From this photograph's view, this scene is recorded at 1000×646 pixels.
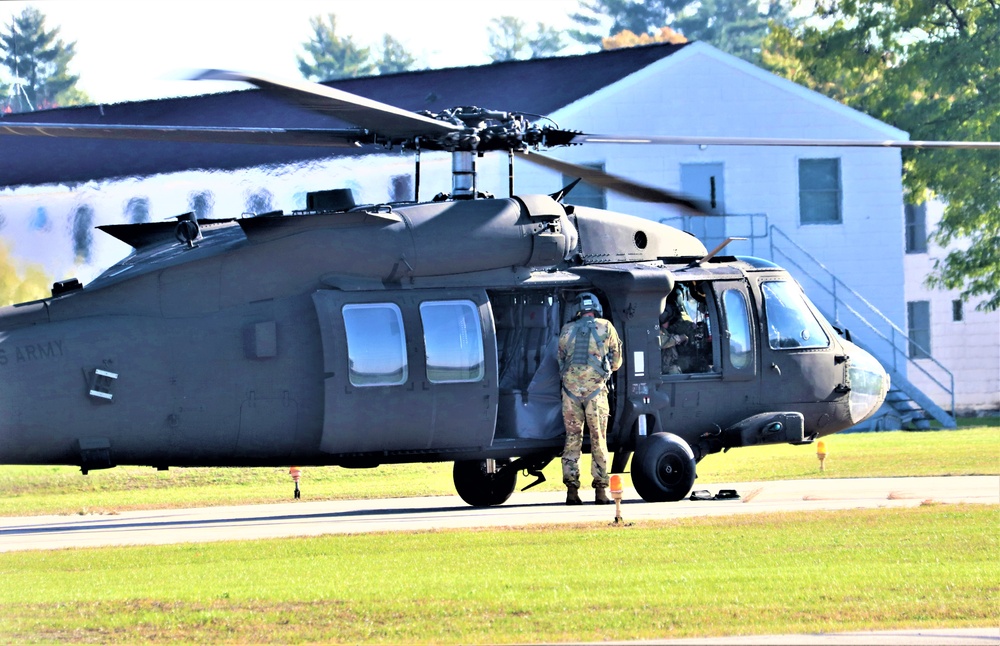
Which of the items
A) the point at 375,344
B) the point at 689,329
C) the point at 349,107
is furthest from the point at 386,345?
the point at 689,329

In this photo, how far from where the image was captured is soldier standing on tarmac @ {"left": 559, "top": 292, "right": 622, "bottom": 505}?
18750 mm

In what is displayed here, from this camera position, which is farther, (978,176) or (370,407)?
(978,176)

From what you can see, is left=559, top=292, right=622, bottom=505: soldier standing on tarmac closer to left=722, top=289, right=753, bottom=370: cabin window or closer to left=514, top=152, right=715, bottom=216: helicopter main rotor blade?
left=514, top=152, right=715, bottom=216: helicopter main rotor blade

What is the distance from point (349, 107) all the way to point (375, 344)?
3317mm

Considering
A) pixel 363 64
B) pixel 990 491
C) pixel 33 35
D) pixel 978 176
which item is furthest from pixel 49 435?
pixel 363 64

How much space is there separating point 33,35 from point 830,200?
33585mm

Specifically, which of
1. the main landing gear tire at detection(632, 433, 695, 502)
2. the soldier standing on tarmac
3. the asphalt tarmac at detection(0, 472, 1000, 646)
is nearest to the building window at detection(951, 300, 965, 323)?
the asphalt tarmac at detection(0, 472, 1000, 646)

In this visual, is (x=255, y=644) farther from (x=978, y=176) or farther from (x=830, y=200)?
(x=978, y=176)

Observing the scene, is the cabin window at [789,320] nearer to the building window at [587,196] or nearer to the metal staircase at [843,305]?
the building window at [587,196]

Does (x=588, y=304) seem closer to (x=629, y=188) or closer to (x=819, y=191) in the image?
(x=629, y=188)

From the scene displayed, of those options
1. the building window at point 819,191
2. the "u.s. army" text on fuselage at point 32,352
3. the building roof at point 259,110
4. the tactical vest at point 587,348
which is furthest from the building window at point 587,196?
the "u.s. army" text on fuselage at point 32,352

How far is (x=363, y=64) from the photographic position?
10169 centimetres

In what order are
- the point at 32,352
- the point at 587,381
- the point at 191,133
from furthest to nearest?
the point at 587,381, the point at 32,352, the point at 191,133

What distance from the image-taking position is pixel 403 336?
18031 mm
